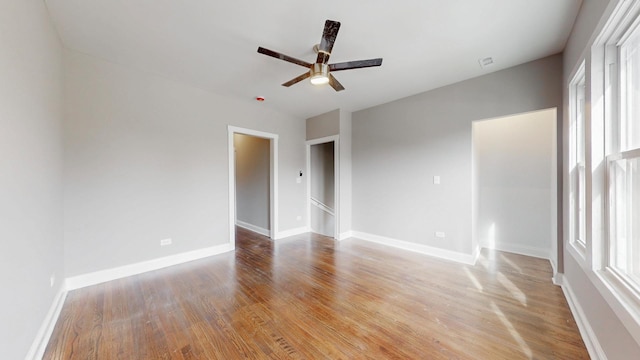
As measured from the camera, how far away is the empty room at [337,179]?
1.51m

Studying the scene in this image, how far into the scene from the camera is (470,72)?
300 centimetres

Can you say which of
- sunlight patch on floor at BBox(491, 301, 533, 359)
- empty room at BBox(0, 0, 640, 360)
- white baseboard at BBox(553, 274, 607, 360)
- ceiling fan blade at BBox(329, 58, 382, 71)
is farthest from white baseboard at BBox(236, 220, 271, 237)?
white baseboard at BBox(553, 274, 607, 360)

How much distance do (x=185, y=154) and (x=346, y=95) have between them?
2.70m

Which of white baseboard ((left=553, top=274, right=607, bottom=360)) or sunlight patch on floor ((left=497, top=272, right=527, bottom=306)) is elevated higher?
white baseboard ((left=553, top=274, right=607, bottom=360))

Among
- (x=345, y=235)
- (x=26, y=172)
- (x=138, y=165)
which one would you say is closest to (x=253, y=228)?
(x=345, y=235)

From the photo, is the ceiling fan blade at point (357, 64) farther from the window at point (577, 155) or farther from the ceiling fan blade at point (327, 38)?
the window at point (577, 155)

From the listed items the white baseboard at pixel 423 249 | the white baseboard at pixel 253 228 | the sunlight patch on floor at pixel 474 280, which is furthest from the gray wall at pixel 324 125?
the sunlight patch on floor at pixel 474 280

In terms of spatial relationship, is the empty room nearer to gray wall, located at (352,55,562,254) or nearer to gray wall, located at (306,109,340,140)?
gray wall, located at (352,55,562,254)

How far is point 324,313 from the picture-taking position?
6.88 ft

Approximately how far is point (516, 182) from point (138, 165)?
18.3 feet

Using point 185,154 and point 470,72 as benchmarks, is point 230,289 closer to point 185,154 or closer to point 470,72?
point 185,154

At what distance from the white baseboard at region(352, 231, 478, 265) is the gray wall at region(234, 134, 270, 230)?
2123 millimetres

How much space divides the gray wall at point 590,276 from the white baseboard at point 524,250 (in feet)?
3.92

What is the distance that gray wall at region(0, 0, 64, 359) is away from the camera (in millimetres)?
1269
